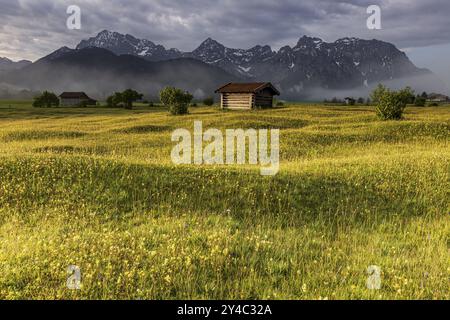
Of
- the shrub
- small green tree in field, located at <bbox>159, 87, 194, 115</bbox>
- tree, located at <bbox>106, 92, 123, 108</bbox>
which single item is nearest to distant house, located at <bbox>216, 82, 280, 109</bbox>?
small green tree in field, located at <bbox>159, 87, 194, 115</bbox>

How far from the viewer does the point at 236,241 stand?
961 cm

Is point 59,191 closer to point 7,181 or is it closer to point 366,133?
point 7,181

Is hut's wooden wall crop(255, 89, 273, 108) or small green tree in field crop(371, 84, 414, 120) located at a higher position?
hut's wooden wall crop(255, 89, 273, 108)

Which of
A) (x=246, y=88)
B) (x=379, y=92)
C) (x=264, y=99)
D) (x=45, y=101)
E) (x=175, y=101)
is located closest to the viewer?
(x=379, y=92)

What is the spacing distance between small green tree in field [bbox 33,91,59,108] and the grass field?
12456 cm

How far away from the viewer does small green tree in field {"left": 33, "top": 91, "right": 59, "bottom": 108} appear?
130 meters

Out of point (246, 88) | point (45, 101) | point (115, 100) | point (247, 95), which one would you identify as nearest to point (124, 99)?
point (115, 100)

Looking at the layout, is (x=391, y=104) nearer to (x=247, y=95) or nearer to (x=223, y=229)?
(x=247, y=95)

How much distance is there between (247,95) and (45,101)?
9025 centimetres

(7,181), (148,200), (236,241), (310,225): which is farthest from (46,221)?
(310,225)

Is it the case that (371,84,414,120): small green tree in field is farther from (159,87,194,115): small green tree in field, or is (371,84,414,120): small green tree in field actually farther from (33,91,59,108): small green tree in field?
(33,91,59,108): small green tree in field

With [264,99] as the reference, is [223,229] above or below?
below

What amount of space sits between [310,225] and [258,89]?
205ft

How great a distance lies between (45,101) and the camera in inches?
5261
